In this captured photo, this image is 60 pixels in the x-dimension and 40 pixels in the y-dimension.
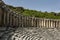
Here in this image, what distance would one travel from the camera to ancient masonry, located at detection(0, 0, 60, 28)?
36.4 feet

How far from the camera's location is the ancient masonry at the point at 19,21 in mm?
11087

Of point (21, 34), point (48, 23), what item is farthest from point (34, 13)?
point (21, 34)

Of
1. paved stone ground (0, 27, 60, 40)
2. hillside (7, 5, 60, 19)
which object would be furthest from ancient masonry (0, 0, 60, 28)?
hillside (7, 5, 60, 19)

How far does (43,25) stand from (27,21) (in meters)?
2.27

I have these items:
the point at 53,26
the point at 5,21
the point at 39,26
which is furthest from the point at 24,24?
the point at 5,21

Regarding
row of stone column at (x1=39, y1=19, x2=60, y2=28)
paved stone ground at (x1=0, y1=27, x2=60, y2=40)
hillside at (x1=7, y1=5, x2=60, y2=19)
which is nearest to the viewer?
paved stone ground at (x1=0, y1=27, x2=60, y2=40)

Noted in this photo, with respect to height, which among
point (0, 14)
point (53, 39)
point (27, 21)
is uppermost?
point (0, 14)

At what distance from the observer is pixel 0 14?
1070cm

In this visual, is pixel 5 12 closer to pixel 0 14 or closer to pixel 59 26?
pixel 0 14

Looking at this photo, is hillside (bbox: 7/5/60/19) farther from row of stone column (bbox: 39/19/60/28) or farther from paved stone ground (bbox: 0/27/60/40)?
paved stone ground (bbox: 0/27/60/40)

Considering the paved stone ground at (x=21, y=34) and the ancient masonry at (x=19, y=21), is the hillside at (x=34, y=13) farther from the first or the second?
the paved stone ground at (x=21, y=34)

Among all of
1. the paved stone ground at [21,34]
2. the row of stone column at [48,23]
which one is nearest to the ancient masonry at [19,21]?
the row of stone column at [48,23]

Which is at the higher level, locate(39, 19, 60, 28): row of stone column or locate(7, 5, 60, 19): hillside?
locate(7, 5, 60, 19): hillside

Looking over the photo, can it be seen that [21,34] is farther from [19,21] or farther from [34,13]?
[34,13]
